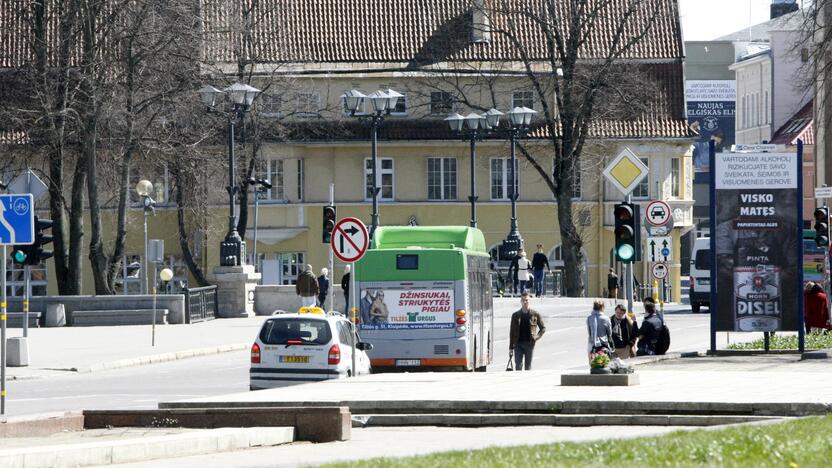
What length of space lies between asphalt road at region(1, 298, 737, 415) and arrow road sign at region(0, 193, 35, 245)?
2504 millimetres

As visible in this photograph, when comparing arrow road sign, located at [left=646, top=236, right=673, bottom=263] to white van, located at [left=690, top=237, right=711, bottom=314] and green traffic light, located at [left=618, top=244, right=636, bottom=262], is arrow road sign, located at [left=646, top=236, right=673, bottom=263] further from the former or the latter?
white van, located at [left=690, top=237, right=711, bottom=314]

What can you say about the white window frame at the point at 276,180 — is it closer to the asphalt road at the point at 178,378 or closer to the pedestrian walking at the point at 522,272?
the pedestrian walking at the point at 522,272

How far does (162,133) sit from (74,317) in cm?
689

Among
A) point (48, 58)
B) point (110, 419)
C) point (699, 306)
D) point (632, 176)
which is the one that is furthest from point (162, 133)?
point (110, 419)

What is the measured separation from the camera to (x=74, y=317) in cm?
4794

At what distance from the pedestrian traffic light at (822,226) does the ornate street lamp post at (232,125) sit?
1639cm

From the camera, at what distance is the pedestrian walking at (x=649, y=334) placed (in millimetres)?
30984

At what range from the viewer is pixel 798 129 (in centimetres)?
12381

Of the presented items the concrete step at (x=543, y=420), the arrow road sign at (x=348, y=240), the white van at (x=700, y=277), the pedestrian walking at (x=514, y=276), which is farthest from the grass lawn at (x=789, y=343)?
the pedestrian walking at (x=514, y=276)

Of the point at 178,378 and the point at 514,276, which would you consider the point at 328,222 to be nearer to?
the point at 178,378

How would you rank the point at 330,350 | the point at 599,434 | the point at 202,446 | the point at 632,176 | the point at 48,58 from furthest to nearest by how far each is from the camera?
the point at 48,58, the point at 632,176, the point at 330,350, the point at 599,434, the point at 202,446

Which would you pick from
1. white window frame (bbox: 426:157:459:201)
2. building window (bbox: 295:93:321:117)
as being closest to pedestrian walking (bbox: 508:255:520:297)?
building window (bbox: 295:93:321:117)

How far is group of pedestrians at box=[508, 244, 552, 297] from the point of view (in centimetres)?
5716

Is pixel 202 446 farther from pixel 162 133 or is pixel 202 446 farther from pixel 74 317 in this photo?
pixel 162 133
